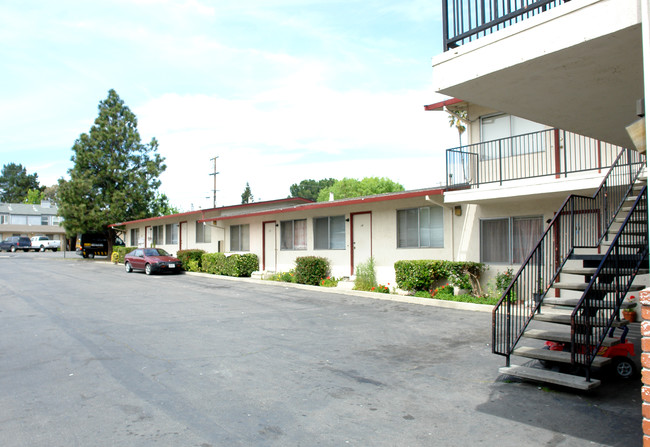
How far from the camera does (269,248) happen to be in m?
21.8

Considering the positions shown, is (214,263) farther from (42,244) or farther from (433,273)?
(42,244)

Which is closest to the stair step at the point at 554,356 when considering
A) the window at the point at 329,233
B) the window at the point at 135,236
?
the window at the point at 329,233

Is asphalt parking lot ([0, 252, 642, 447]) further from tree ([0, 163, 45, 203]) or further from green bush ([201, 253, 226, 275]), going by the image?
tree ([0, 163, 45, 203])

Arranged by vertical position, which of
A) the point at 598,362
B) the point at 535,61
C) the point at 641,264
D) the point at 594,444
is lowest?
the point at 594,444

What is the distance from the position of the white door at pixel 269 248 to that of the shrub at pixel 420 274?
865 cm

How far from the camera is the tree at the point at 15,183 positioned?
10012 centimetres

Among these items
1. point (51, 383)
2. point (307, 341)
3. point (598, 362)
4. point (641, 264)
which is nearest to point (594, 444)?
point (598, 362)

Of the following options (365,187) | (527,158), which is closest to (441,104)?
(527,158)

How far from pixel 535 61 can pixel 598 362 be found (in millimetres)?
3519

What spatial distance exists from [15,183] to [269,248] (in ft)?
340

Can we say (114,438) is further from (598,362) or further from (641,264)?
(641,264)

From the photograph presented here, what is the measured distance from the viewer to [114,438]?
13.6ft

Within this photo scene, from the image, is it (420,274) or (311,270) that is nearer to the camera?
(420,274)

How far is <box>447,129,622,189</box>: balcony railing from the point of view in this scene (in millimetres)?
11406
